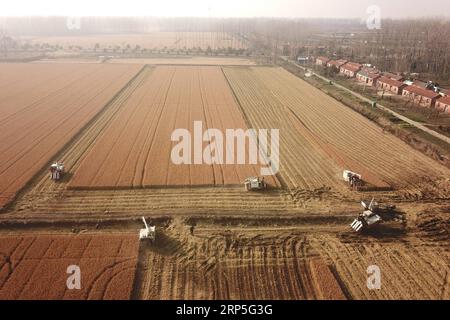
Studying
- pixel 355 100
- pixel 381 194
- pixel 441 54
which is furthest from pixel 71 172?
pixel 441 54

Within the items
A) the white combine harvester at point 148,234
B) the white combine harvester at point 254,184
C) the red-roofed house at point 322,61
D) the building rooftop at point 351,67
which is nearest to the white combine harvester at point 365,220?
the white combine harvester at point 254,184

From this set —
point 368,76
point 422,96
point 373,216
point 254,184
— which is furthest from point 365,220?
point 368,76

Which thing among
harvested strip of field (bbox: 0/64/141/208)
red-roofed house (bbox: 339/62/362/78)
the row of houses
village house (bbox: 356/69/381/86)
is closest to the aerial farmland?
harvested strip of field (bbox: 0/64/141/208)

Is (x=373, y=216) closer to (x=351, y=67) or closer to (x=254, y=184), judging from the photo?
(x=254, y=184)

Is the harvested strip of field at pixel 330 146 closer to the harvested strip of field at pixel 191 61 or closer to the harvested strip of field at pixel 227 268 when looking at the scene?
the harvested strip of field at pixel 227 268

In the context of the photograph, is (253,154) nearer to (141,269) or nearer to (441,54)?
(141,269)

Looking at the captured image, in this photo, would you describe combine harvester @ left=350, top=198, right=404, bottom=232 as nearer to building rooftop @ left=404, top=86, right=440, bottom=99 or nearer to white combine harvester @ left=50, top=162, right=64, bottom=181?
white combine harvester @ left=50, top=162, right=64, bottom=181

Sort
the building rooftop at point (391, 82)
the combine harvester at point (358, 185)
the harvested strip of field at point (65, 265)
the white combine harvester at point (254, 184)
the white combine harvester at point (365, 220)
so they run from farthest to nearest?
1. the building rooftop at point (391, 82)
2. the combine harvester at point (358, 185)
3. the white combine harvester at point (254, 184)
4. the white combine harvester at point (365, 220)
5. the harvested strip of field at point (65, 265)

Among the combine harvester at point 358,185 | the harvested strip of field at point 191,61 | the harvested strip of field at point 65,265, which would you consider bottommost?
the harvested strip of field at point 65,265
